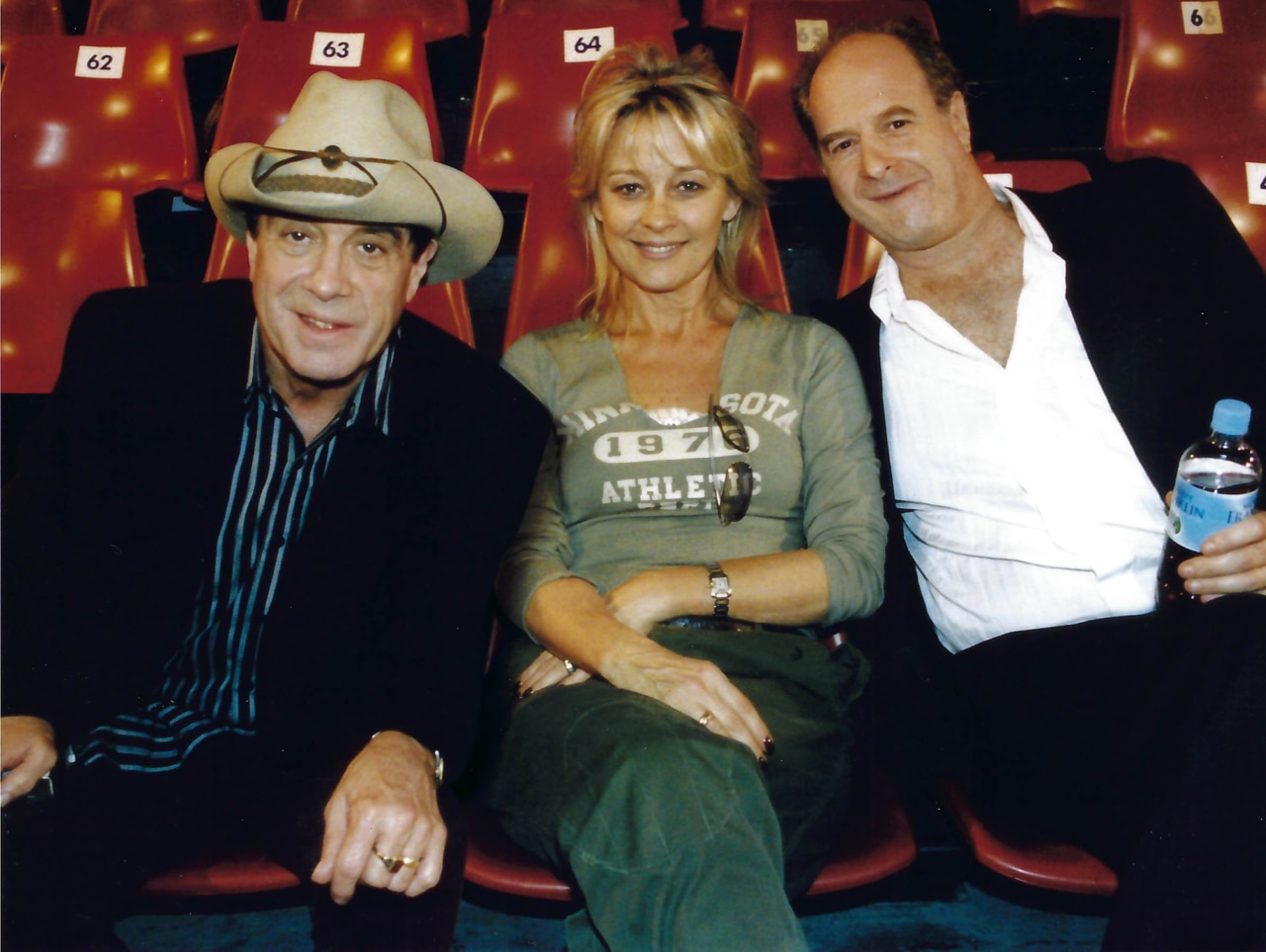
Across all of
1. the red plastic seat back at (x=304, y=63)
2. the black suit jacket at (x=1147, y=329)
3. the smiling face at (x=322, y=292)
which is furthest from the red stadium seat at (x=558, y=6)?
the smiling face at (x=322, y=292)

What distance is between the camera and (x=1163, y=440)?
1456 millimetres

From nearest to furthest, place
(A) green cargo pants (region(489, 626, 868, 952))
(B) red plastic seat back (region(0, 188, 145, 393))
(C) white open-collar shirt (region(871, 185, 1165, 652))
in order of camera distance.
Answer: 1. (A) green cargo pants (region(489, 626, 868, 952))
2. (C) white open-collar shirt (region(871, 185, 1165, 652))
3. (B) red plastic seat back (region(0, 188, 145, 393))

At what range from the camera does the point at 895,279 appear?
5.38ft

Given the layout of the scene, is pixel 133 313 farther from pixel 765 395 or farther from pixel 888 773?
pixel 888 773

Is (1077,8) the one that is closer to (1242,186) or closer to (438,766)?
(1242,186)

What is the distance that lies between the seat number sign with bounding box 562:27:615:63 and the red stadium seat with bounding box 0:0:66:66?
73.8 inches

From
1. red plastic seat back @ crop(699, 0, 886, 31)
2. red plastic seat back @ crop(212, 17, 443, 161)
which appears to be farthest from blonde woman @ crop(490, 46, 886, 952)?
red plastic seat back @ crop(699, 0, 886, 31)

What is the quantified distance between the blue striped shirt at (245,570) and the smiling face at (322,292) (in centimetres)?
6

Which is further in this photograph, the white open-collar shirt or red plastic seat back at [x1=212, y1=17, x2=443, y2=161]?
red plastic seat back at [x1=212, y1=17, x2=443, y2=161]

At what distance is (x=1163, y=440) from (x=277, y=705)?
1.31m

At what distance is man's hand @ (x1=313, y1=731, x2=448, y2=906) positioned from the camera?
98 cm

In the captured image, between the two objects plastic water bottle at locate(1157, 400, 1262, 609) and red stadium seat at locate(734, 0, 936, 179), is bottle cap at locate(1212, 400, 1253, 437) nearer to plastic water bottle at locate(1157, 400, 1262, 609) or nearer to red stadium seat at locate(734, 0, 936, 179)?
plastic water bottle at locate(1157, 400, 1262, 609)

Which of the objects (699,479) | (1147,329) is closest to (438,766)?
(699,479)

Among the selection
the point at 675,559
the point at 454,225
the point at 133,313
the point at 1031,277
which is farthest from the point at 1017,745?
the point at 133,313
